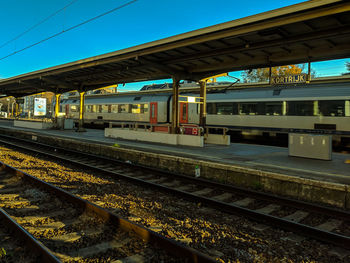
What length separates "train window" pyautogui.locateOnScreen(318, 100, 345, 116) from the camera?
45.9 ft

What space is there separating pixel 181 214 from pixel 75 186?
3.30 meters

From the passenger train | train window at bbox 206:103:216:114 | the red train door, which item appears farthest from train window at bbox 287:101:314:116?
the red train door

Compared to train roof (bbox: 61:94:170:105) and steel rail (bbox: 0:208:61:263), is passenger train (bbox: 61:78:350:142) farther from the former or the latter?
steel rail (bbox: 0:208:61:263)

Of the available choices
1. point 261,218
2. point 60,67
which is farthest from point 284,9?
point 60,67

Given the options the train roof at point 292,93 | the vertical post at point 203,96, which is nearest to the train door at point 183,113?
the train roof at point 292,93

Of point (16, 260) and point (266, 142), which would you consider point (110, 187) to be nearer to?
point (16, 260)

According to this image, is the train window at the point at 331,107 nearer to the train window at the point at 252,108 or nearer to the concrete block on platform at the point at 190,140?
the train window at the point at 252,108

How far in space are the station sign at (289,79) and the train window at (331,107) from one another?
23.2ft

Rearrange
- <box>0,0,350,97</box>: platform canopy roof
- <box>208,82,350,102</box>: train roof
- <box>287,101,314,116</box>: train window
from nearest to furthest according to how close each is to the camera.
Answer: <box>0,0,350,97</box>: platform canopy roof < <box>208,82,350,102</box>: train roof < <box>287,101,314,116</box>: train window

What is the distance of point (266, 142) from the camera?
17016 millimetres

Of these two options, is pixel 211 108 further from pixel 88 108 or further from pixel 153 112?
pixel 88 108

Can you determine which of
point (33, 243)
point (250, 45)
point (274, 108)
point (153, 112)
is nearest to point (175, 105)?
point (250, 45)

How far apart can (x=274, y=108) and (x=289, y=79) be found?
7698 mm

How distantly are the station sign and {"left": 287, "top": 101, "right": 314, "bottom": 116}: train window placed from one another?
7101 mm
